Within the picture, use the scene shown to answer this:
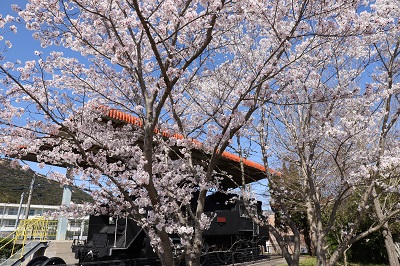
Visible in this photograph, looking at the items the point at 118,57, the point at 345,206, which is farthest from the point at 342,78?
the point at 345,206

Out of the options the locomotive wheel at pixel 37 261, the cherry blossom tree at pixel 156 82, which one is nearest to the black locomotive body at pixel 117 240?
the locomotive wheel at pixel 37 261

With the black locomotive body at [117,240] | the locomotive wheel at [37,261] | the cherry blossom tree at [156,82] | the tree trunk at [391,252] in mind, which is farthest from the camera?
the black locomotive body at [117,240]

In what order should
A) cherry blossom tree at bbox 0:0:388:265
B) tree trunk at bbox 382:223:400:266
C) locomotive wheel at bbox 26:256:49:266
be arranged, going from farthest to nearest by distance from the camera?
locomotive wheel at bbox 26:256:49:266
tree trunk at bbox 382:223:400:266
cherry blossom tree at bbox 0:0:388:265

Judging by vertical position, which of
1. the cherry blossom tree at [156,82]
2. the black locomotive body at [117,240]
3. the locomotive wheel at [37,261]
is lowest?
the locomotive wheel at [37,261]

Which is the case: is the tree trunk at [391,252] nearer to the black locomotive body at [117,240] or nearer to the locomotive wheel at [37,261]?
the black locomotive body at [117,240]

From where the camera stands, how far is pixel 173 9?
142 inches

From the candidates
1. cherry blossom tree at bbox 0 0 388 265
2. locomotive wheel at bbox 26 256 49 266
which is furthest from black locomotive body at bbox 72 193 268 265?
cherry blossom tree at bbox 0 0 388 265

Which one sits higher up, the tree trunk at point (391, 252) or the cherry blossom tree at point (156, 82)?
the cherry blossom tree at point (156, 82)

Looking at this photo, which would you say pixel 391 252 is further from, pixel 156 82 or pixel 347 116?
pixel 156 82

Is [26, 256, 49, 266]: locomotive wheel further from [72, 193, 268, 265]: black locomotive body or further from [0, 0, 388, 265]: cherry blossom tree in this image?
[0, 0, 388, 265]: cherry blossom tree

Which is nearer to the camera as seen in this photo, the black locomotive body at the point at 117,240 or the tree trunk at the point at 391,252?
the tree trunk at the point at 391,252

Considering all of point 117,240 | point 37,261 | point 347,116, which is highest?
point 347,116

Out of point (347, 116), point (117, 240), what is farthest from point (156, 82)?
point (117, 240)

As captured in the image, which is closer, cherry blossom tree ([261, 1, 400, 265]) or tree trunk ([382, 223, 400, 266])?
cherry blossom tree ([261, 1, 400, 265])
